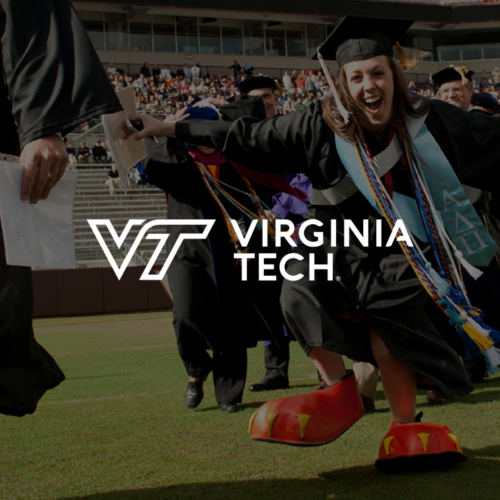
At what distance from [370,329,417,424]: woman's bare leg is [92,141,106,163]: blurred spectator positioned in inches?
894

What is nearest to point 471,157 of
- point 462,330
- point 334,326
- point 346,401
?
point 462,330

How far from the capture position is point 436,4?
41188 mm

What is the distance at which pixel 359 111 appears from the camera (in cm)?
321

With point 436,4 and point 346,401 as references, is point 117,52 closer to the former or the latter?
point 436,4

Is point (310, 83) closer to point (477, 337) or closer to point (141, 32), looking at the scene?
point (141, 32)

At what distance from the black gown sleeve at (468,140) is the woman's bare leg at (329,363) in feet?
3.26

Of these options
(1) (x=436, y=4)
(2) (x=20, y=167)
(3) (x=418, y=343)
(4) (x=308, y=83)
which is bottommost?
(3) (x=418, y=343)

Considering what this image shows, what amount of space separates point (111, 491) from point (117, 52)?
1413 inches

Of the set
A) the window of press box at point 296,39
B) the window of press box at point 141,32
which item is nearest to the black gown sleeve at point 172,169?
the window of press box at point 141,32

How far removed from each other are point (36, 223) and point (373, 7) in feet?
128

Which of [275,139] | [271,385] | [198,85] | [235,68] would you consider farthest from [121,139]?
[235,68]

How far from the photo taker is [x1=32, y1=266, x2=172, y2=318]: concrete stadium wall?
18250 mm

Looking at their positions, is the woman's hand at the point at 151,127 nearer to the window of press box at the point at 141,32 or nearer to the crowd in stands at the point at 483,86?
the crowd in stands at the point at 483,86

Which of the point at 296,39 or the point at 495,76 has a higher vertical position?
the point at 296,39
